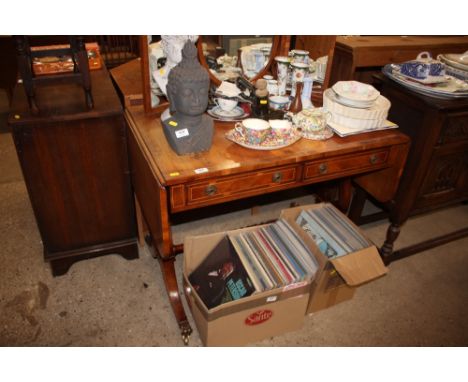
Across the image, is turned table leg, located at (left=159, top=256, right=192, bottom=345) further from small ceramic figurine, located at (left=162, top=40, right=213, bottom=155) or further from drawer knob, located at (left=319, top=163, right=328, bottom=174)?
drawer knob, located at (left=319, top=163, right=328, bottom=174)

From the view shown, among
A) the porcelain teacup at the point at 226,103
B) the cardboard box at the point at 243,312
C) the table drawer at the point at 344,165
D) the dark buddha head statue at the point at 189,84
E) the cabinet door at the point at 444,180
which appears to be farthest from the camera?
the cabinet door at the point at 444,180

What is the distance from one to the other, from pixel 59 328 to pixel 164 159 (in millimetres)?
952

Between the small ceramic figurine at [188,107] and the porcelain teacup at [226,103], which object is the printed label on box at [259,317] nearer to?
the small ceramic figurine at [188,107]

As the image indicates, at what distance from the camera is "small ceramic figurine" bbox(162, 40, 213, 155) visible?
1.36 m

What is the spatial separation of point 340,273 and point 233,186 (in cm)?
57

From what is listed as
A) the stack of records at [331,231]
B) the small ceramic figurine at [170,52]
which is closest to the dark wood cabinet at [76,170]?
the small ceramic figurine at [170,52]

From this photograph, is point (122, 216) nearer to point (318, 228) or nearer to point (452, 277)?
point (318, 228)

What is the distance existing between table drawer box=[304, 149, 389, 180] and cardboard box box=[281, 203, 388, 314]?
1.00 ft

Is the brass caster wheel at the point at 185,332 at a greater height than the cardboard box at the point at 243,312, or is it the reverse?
the cardboard box at the point at 243,312

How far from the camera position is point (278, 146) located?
1.51m

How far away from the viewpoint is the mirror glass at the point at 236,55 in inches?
68.2

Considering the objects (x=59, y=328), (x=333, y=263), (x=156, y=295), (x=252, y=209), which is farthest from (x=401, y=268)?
(x=59, y=328)

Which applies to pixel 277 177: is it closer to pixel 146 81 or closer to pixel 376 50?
pixel 146 81

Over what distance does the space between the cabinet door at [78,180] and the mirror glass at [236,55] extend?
0.51m
